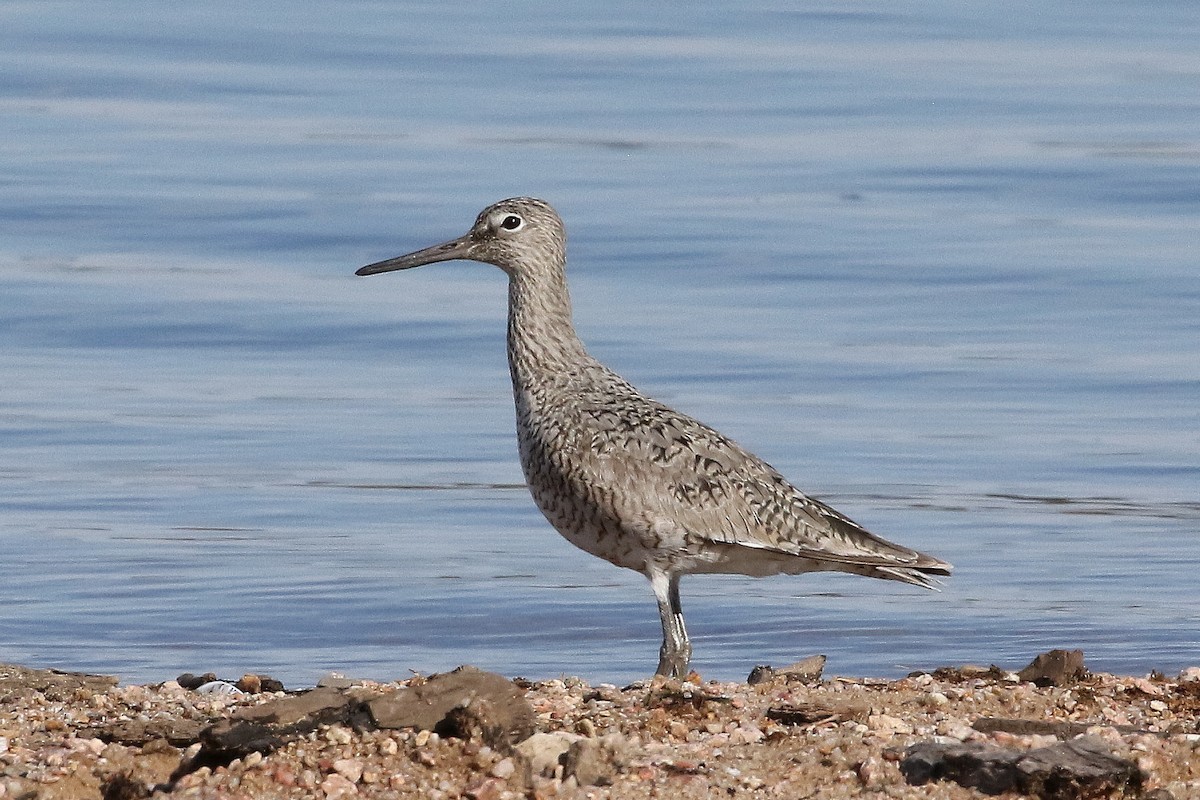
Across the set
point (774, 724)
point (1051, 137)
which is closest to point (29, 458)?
point (774, 724)

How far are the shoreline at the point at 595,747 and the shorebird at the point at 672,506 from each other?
1.55 m

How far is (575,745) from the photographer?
5820mm

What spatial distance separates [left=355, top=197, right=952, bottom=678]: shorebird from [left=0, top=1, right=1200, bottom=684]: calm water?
1.14 metres

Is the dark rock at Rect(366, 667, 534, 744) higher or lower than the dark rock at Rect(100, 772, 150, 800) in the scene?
higher

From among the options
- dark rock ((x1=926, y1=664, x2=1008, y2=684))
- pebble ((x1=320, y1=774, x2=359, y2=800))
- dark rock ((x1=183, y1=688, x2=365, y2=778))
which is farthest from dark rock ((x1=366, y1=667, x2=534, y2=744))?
dark rock ((x1=926, y1=664, x2=1008, y2=684))

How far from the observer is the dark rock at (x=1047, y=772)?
5566mm

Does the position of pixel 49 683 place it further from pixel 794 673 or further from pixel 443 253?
pixel 443 253

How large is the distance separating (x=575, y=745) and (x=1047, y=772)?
1.14 m

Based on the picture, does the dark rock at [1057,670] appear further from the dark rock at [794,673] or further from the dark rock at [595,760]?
the dark rock at [595,760]

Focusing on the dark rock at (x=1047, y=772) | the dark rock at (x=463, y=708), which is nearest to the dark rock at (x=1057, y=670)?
the dark rock at (x=1047, y=772)

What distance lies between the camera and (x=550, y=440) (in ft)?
28.0

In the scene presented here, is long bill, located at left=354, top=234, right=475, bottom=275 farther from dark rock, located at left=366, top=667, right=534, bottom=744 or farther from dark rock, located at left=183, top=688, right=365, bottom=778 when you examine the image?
dark rock, located at left=366, top=667, right=534, bottom=744

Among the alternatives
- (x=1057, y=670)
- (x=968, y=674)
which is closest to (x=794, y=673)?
(x=968, y=674)

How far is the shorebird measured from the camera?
830cm
